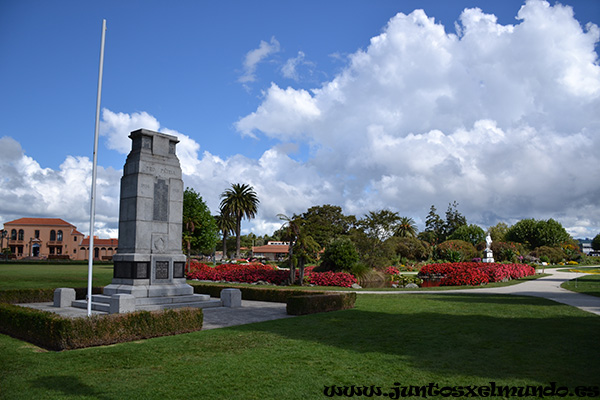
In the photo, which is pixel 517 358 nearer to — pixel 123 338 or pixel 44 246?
pixel 123 338

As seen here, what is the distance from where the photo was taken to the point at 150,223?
49.0 ft

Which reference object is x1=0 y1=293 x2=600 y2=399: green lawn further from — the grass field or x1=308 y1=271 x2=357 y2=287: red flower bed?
x1=308 y1=271 x2=357 y2=287: red flower bed

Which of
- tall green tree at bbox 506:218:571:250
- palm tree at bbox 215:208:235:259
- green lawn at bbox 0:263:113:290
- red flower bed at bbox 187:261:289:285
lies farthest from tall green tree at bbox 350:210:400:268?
tall green tree at bbox 506:218:571:250

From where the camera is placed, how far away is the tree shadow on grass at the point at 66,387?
227 inches

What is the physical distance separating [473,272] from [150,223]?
2021 centimetres

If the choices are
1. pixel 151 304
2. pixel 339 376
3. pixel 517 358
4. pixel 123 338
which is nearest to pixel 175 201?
pixel 151 304

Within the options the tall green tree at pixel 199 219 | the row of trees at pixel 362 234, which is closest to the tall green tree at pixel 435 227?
the row of trees at pixel 362 234

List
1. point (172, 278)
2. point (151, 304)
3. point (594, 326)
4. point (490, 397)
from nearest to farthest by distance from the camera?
point (490, 397) → point (594, 326) → point (151, 304) → point (172, 278)

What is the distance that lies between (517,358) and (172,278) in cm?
1127

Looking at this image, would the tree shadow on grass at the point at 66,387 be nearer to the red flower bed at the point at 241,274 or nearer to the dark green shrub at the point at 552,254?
the red flower bed at the point at 241,274

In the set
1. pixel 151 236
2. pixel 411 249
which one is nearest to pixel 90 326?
pixel 151 236

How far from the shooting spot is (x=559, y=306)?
1494 cm

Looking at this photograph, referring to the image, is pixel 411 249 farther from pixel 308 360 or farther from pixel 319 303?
pixel 308 360

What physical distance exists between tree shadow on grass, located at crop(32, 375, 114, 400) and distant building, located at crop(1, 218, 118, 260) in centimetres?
8920
